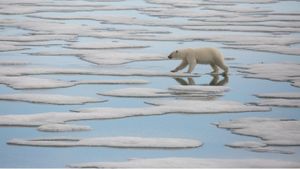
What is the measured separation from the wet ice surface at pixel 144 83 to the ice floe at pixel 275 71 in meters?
0.01

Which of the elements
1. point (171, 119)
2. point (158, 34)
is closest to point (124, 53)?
point (158, 34)

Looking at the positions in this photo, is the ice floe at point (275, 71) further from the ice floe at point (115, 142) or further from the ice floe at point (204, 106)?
the ice floe at point (115, 142)

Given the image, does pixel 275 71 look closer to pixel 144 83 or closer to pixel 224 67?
pixel 224 67

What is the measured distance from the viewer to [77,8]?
19641 millimetres

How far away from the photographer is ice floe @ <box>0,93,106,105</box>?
851 cm

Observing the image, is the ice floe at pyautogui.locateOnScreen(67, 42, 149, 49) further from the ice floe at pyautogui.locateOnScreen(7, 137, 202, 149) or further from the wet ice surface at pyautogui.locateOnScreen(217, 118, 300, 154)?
the ice floe at pyautogui.locateOnScreen(7, 137, 202, 149)

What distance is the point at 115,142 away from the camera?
6801 mm

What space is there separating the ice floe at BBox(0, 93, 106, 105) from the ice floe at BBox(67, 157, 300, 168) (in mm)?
2352

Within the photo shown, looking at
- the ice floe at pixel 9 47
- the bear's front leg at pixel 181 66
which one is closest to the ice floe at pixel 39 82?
the bear's front leg at pixel 181 66

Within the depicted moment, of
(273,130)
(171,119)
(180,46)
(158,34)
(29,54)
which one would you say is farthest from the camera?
(158,34)

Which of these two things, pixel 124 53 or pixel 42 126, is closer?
pixel 42 126

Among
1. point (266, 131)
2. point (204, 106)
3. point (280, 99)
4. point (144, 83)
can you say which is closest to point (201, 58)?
point (144, 83)

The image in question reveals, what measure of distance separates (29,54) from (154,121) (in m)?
4.71

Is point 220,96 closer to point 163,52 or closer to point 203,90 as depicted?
point 203,90
